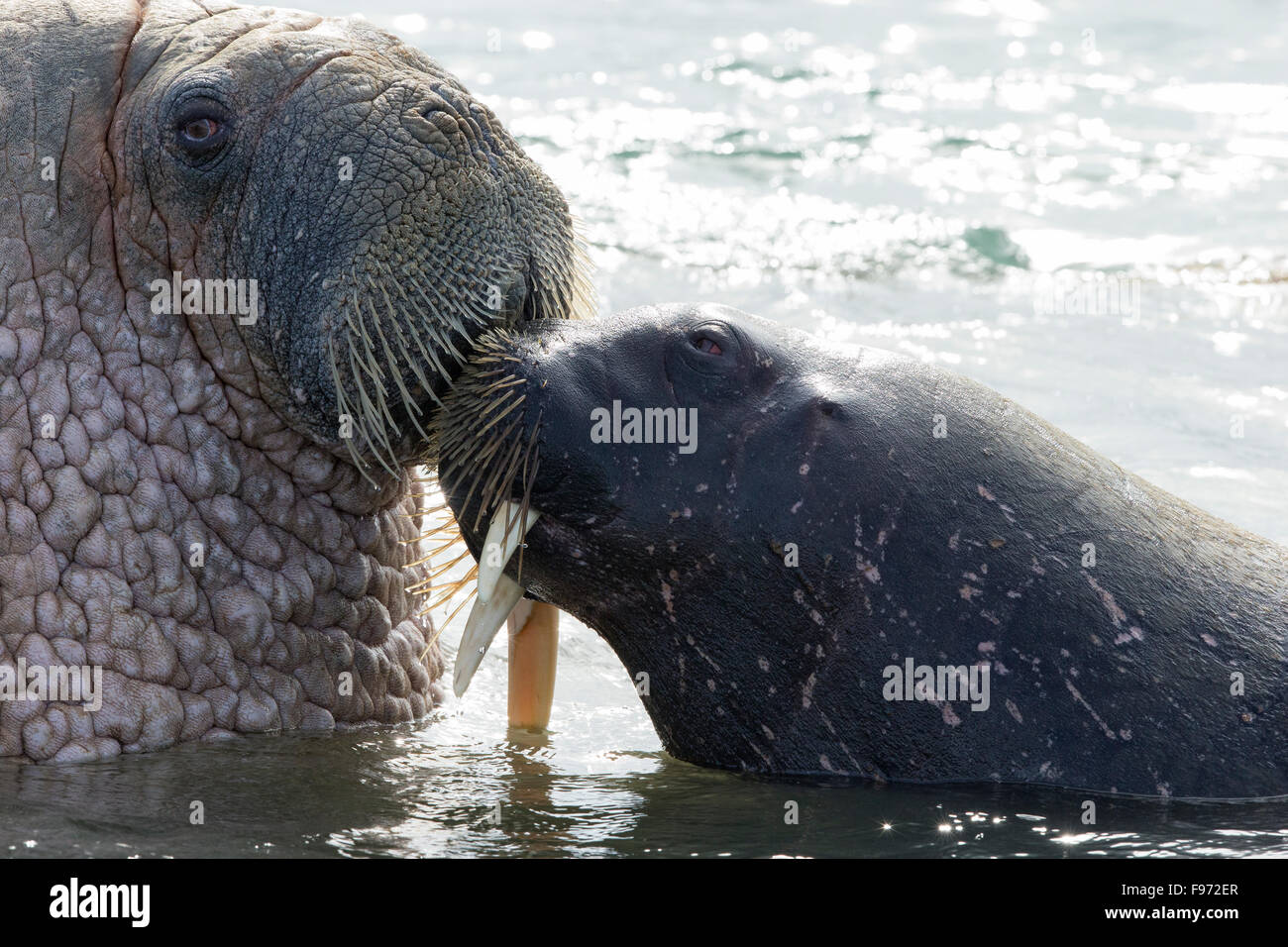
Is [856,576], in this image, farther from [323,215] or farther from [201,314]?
[201,314]

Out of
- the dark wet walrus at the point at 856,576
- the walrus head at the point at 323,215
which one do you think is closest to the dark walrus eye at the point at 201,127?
the walrus head at the point at 323,215

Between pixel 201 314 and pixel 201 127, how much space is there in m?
0.52

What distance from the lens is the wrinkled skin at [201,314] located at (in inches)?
190

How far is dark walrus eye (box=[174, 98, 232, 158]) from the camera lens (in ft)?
15.9

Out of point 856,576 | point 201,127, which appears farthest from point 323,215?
point 856,576

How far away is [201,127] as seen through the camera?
16.0 feet

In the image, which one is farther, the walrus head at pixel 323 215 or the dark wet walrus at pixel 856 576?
the walrus head at pixel 323 215

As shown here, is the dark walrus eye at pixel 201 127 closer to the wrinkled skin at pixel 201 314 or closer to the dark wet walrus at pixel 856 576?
the wrinkled skin at pixel 201 314

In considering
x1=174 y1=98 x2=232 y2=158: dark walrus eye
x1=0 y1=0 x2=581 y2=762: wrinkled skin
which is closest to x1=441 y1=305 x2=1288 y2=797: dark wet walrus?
x1=0 y1=0 x2=581 y2=762: wrinkled skin

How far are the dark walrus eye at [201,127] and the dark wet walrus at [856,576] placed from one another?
0.94 m

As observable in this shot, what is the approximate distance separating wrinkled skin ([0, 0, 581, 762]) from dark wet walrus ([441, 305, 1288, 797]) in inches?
12.9

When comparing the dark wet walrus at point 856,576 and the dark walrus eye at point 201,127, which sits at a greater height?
the dark walrus eye at point 201,127
